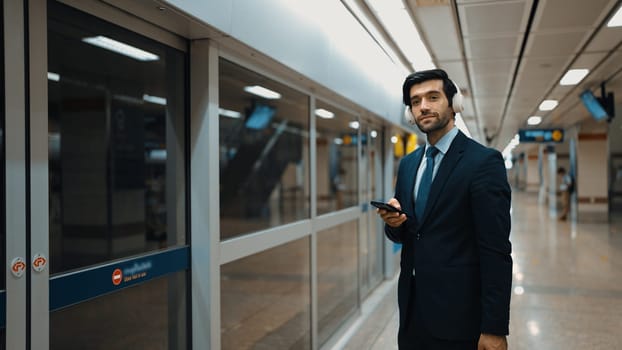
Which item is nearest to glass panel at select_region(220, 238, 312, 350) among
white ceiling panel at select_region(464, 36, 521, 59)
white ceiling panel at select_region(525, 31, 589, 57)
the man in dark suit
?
the man in dark suit

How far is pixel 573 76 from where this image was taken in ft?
26.7

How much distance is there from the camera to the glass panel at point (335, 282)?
533 centimetres

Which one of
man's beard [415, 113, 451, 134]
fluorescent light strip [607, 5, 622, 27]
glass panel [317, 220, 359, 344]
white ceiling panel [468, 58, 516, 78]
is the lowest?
glass panel [317, 220, 359, 344]

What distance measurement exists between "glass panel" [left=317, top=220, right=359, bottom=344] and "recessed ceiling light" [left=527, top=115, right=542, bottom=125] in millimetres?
6340

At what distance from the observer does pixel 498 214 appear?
1.91m

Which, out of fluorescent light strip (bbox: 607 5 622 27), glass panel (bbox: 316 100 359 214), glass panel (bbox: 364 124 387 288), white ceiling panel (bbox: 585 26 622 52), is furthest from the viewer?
glass panel (bbox: 316 100 359 214)

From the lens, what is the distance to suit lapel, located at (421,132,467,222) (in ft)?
6.77

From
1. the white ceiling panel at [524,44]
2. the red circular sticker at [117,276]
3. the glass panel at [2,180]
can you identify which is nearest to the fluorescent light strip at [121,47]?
the glass panel at [2,180]

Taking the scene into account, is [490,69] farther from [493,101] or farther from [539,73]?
[493,101]

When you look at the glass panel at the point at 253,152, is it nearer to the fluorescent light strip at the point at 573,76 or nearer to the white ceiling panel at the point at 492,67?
the white ceiling panel at the point at 492,67

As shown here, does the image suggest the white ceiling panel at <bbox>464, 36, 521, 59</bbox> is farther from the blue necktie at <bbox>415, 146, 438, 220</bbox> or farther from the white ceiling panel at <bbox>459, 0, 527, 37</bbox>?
the blue necktie at <bbox>415, 146, 438, 220</bbox>

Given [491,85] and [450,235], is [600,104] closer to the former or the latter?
[491,85]

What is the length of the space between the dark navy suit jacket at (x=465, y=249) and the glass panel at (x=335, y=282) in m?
2.74

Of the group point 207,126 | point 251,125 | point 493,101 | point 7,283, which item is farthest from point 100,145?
point 7,283
